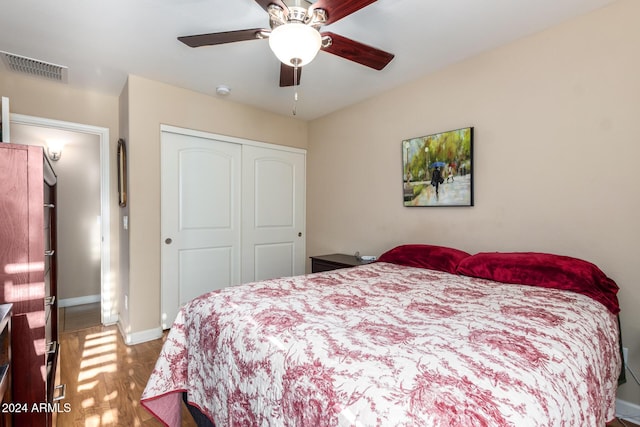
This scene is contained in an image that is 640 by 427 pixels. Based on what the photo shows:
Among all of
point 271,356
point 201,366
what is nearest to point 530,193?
point 271,356

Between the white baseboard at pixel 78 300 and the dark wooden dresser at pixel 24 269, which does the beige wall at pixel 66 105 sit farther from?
the dark wooden dresser at pixel 24 269

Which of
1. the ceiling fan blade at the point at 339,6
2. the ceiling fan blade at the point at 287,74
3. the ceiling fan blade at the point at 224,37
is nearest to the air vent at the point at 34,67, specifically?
the ceiling fan blade at the point at 224,37

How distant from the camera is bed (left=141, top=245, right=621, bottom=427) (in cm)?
79

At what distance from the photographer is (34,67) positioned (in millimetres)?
2578

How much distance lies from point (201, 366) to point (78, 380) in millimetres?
1382

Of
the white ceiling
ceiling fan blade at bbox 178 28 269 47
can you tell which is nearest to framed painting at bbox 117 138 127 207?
the white ceiling

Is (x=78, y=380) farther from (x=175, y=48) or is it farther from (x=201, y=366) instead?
(x=175, y=48)

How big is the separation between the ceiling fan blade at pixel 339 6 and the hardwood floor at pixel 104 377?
224 centimetres

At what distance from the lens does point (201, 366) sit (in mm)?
1481

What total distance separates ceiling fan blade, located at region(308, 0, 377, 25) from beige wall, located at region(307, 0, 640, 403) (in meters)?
1.50

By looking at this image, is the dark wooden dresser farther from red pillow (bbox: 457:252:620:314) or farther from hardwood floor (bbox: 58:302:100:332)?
red pillow (bbox: 457:252:620:314)

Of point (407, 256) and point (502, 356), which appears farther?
point (407, 256)

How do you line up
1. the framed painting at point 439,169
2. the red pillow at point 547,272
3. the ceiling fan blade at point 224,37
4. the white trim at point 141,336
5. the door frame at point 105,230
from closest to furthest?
the ceiling fan blade at point 224,37 < the red pillow at point 547,272 < the framed painting at point 439,169 < the white trim at point 141,336 < the door frame at point 105,230

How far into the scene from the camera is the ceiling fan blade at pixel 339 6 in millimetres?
1384
